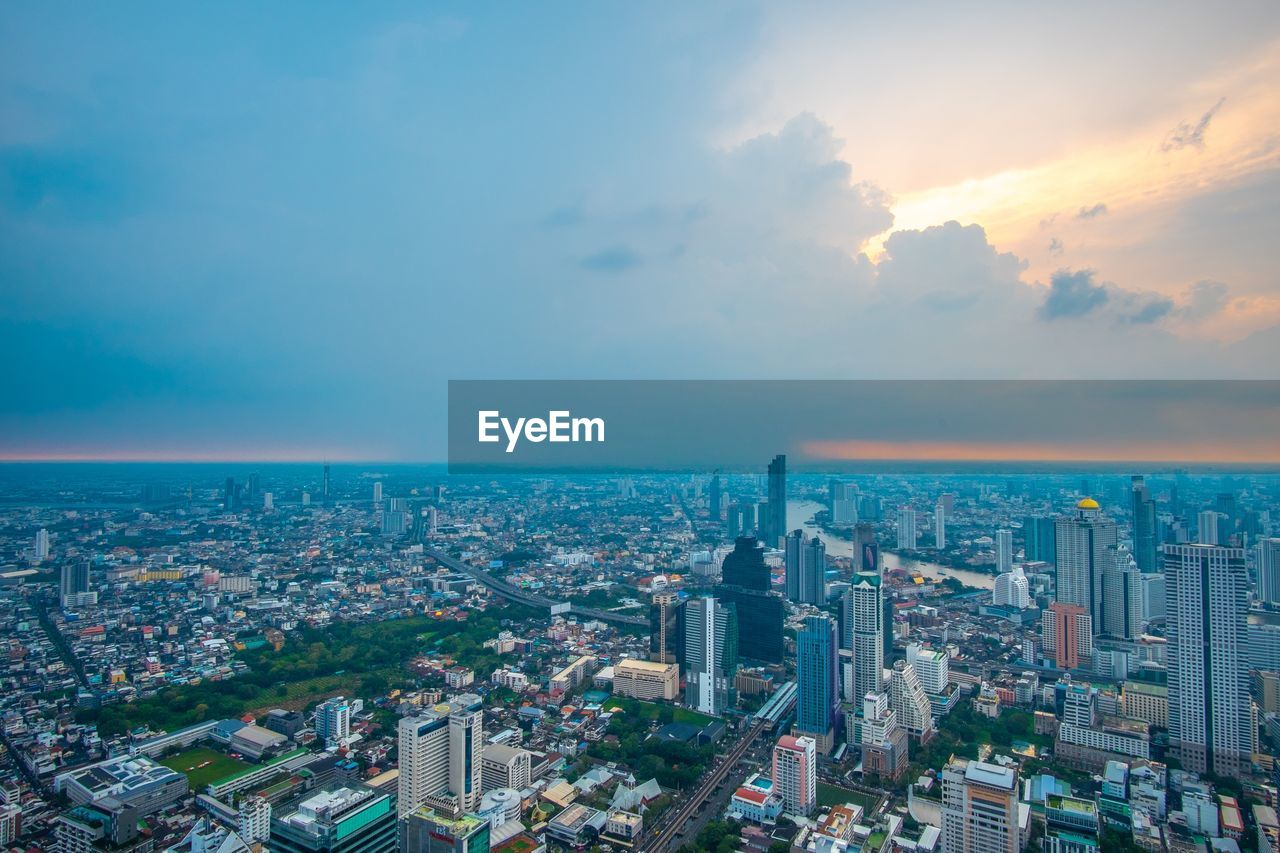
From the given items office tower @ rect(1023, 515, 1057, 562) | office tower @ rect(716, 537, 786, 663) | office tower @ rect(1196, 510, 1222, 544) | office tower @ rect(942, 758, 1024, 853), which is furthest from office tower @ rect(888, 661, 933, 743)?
office tower @ rect(1023, 515, 1057, 562)

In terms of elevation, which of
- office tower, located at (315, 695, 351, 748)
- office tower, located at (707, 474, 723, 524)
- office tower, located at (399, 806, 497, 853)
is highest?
office tower, located at (707, 474, 723, 524)

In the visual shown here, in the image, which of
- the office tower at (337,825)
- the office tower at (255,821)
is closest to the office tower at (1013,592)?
the office tower at (337,825)

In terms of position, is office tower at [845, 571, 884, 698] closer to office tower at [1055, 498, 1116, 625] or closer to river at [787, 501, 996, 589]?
office tower at [1055, 498, 1116, 625]

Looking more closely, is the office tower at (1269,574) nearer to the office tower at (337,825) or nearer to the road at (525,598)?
the road at (525,598)

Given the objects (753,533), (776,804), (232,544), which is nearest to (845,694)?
(776,804)

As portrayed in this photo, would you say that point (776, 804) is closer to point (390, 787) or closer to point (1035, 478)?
point (390, 787)

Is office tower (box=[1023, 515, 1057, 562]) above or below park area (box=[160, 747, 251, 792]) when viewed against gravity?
above
